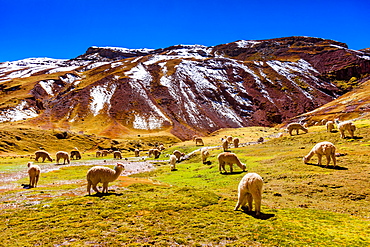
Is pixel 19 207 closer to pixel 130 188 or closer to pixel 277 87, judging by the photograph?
pixel 130 188

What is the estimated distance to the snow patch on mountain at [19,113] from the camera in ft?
417

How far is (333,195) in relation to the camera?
16.6 metres

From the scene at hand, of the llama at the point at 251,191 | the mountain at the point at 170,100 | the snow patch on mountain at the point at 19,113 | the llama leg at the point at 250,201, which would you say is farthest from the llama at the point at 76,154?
the snow patch on mountain at the point at 19,113

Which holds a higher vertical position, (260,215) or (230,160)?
(230,160)

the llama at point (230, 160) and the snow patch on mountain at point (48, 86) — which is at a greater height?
the snow patch on mountain at point (48, 86)

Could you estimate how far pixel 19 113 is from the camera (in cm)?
13550

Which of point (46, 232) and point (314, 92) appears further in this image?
point (314, 92)

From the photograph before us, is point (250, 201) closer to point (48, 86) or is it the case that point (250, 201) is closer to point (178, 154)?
point (178, 154)

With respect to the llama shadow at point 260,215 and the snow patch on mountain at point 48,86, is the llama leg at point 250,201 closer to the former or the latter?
the llama shadow at point 260,215

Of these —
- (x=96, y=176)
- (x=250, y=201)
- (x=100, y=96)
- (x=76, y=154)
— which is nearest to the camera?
(x=250, y=201)

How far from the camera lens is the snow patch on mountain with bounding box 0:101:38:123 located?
417ft

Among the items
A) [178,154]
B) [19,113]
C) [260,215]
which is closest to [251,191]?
[260,215]

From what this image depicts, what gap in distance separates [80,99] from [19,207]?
151 m

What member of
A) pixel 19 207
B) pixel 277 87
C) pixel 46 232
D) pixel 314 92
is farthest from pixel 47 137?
pixel 314 92
